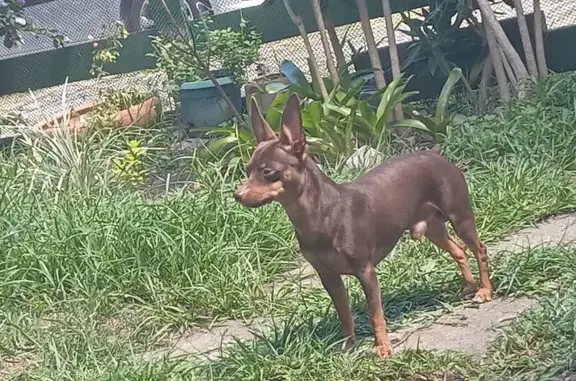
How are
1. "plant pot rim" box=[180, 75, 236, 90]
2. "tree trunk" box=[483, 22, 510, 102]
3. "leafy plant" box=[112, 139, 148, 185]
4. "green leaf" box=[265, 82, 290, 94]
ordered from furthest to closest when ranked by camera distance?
"plant pot rim" box=[180, 75, 236, 90], "green leaf" box=[265, 82, 290, 94], "tree trunk" box=[483, 22, 510, 102], "leafy plant" box=[112, 139, 148, 185]

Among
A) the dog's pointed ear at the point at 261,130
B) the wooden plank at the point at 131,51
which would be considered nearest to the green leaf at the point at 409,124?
the wooden plank at the point at 131,51

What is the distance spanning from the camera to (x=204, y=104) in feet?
24.2

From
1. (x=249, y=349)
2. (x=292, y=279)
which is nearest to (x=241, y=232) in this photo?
(x=292, y=279)

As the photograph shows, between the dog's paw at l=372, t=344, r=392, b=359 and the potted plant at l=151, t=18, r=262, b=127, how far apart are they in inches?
162

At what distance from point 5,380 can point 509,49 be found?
3965 mm

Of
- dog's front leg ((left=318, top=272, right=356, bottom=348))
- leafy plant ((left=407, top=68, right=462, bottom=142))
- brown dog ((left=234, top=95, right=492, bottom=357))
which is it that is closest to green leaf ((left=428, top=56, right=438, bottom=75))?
leafy plant ((left=407, top=68, right=462, bottom=142))

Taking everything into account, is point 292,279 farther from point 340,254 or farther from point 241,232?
point 340,254

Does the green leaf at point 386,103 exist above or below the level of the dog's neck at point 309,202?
below

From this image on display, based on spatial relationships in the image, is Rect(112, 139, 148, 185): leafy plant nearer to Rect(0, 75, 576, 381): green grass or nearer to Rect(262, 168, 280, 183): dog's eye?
Rect(0, 75, 576, 381): green grass

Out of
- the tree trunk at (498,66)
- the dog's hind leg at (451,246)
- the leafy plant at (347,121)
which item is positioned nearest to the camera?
the dog's hind leg at (451,246)

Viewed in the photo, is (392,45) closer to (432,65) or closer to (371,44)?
(371,44)

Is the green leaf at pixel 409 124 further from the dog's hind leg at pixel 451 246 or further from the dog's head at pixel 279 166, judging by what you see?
the dog's head at pixel 279 166

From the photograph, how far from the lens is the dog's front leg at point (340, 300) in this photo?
3379mm

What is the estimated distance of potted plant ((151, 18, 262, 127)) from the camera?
24.2 ft
